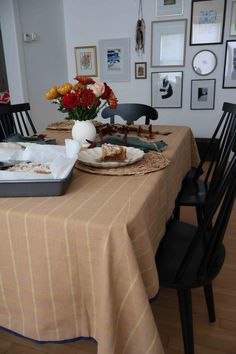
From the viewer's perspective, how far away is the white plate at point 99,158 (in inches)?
45.4

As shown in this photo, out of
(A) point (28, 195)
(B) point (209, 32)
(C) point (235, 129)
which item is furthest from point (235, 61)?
(A) point (28, 195)

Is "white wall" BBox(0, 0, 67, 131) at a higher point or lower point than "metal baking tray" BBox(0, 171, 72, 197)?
higher

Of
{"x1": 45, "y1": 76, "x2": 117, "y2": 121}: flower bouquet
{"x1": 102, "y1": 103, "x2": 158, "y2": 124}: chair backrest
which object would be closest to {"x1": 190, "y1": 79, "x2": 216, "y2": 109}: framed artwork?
{"x1": 102, "y1": 103, "x2": 158, "y2": 124}: chair backrest

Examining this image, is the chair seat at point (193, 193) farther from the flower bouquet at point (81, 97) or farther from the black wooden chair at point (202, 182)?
the flower bouquet at point (81, 97)

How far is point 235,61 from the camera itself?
3.46 meters

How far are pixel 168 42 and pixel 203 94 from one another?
790 millimetres

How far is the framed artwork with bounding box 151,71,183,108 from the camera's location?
12.3ft

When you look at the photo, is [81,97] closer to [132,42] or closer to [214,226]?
[214,226]

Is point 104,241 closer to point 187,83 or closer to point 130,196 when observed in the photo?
point 130,196

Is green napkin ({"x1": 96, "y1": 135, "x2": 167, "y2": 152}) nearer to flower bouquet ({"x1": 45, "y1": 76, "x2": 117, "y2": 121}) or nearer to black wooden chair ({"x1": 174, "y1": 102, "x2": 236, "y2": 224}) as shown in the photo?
flower bouquet ({"x1": 45, "y1": 76, "x2": 117, "y2": 121})

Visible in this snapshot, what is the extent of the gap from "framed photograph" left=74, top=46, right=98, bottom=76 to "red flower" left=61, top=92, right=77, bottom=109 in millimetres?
2860

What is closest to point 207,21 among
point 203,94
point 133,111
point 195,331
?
point 203,94

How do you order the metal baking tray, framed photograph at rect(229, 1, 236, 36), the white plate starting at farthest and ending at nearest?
framed photograph at rect(229, 1, 236, 36) < the white plate < the metal baking tray

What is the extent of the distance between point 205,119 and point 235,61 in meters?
0.76
